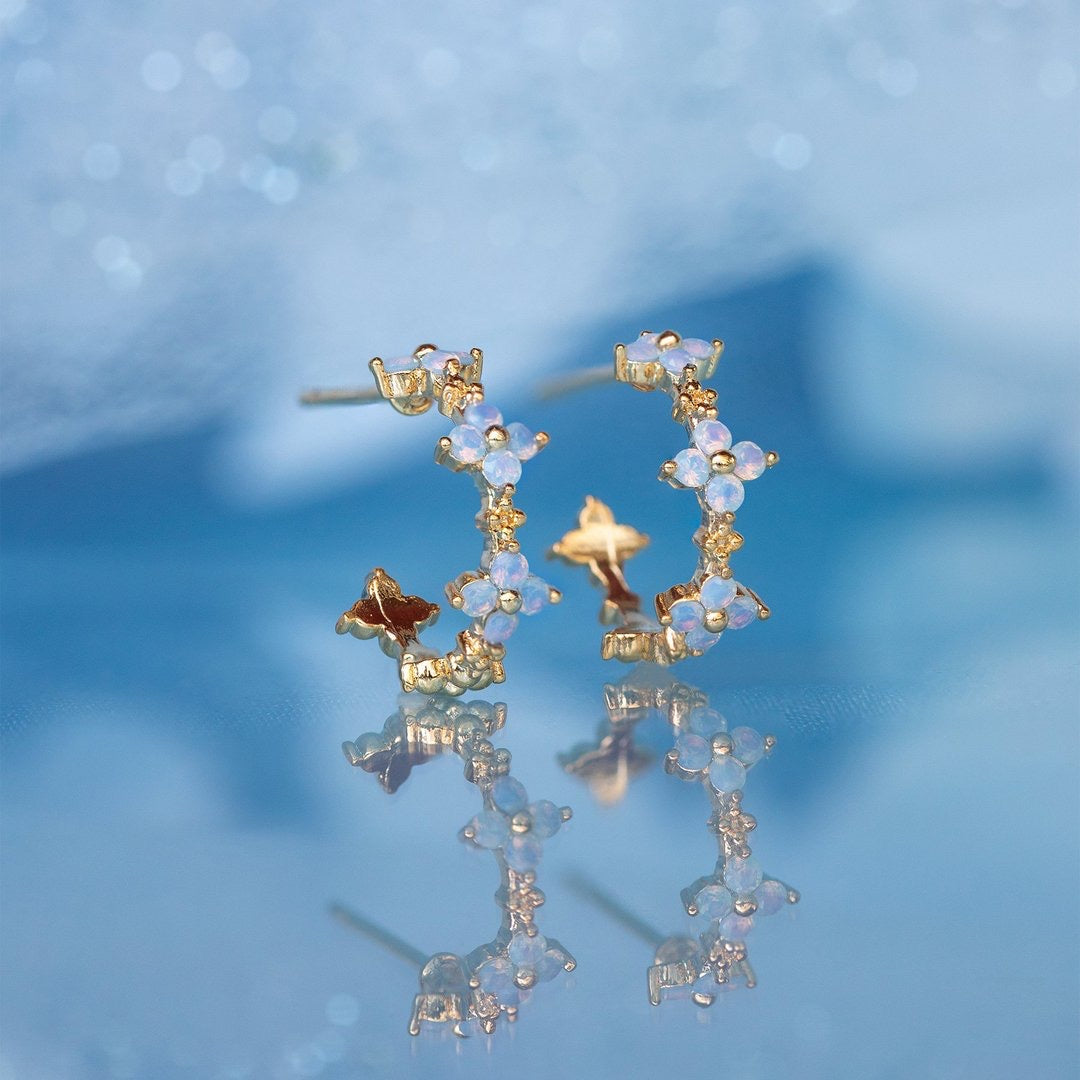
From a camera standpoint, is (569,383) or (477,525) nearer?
(477,525)

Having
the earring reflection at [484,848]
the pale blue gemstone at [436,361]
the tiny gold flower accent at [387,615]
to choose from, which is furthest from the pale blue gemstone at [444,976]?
the pale blue gemstone at [436,361]

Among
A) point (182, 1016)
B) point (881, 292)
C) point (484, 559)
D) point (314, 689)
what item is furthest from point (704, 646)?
point (881, 292)

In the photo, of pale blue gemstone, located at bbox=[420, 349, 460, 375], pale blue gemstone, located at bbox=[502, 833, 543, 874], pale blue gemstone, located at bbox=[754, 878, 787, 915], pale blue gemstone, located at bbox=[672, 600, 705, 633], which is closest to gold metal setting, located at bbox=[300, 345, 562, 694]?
pale blue gemstone, located at bbox=[420, 349, 460, 375]

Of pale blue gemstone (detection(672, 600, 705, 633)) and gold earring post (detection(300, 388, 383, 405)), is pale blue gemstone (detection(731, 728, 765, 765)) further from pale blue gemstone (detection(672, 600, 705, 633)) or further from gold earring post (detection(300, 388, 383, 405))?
gold earring post (detection(300, 388, 383, 405))

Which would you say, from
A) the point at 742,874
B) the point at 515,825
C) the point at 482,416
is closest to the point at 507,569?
the point at 482,416

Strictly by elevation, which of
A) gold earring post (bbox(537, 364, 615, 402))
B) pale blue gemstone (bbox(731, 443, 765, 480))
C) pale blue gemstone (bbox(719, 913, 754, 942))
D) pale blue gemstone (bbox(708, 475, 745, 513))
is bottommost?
pale blue gemstone (bbox(719, 913, 754, 942))

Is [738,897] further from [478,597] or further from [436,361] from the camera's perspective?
[436,361]
